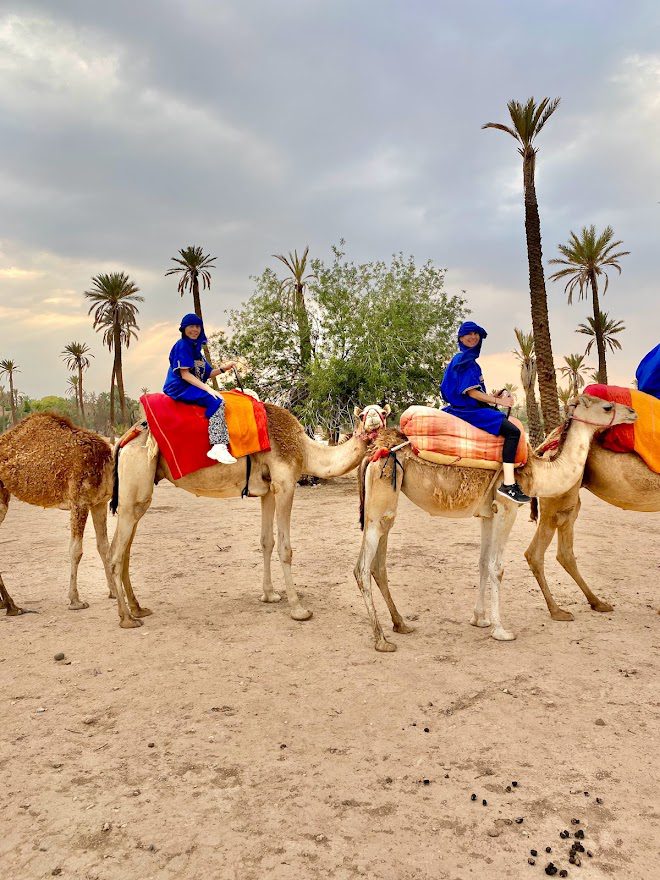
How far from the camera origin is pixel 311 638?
561 cm

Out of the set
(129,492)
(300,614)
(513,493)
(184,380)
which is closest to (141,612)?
(129,492)

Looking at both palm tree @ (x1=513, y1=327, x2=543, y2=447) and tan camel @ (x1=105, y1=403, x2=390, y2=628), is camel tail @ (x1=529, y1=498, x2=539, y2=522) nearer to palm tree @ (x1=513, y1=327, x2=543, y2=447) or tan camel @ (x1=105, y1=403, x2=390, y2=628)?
tan camel @ (x1=105, y1=403, x2=390, y2=628)

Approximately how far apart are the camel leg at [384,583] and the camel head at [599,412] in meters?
2.21

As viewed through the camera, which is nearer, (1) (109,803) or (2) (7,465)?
(1) (109,803)

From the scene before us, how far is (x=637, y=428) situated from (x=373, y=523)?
8.88 feet

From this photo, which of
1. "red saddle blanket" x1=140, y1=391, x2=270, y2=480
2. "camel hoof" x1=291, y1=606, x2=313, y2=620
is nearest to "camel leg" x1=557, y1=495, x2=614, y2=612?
"camel hoof" x1=291, y1=606, x2=313, y2=620

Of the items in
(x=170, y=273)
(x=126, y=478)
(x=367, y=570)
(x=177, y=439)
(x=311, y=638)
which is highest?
(x=170, y=273)

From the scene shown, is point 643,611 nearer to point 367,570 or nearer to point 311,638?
point 367,570

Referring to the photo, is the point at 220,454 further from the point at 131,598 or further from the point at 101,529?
the point at 101,529

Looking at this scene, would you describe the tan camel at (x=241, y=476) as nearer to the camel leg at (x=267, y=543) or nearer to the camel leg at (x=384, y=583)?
the camel leg at (x=267, y=543)

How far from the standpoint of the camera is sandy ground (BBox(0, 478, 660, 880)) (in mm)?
2799

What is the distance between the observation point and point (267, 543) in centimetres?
702

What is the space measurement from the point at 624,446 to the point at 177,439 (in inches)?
171

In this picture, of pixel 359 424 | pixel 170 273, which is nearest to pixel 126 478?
pixel 359 424
